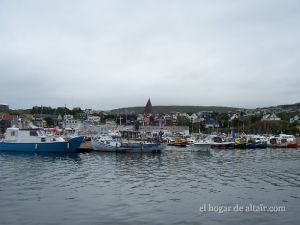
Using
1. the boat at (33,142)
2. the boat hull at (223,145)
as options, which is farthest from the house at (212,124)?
the boat at (33,142)

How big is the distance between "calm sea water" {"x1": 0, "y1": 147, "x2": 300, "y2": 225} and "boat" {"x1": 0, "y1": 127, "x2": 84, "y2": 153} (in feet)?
73.0

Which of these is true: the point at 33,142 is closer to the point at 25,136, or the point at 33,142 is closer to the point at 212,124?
the point at 25,136

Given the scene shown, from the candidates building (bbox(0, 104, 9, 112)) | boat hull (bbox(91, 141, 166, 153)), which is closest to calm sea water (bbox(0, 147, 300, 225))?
boat hull (bbox(91, 141, 166, 153))

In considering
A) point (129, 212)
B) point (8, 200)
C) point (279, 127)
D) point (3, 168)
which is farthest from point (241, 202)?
point (279, 127)

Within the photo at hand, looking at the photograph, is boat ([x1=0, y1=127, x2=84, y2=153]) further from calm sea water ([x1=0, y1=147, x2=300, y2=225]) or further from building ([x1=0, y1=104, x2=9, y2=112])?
building ([x1=0, y1=104, x2=9, y2=112])

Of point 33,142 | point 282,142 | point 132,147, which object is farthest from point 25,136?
point 282,142

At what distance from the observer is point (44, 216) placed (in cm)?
1983

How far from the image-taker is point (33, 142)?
61.0 meters

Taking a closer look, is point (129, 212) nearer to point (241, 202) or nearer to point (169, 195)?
point (169, 195)

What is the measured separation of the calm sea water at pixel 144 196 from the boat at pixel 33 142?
22257 millimetres

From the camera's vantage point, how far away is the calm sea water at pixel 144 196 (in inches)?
780

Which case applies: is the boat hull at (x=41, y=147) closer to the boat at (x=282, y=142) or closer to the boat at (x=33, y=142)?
the boat at (x=33, y=142)

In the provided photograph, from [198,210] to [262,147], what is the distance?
68.9 meters

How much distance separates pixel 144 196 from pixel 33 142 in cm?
4001
